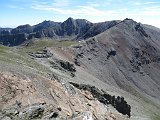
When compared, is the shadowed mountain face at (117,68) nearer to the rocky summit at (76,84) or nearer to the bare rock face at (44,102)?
the rocky summit at (76,84)

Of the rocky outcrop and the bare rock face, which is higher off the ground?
the bare rock face

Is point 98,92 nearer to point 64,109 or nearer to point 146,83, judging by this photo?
point 64,109

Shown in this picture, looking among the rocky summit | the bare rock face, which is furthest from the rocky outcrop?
the bare rock face

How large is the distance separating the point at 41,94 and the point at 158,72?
149 metres

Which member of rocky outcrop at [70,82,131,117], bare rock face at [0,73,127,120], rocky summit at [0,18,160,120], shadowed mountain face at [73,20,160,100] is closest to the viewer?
bare rock face at [0,73,127,120]

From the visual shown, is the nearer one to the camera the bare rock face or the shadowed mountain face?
the bare rock face

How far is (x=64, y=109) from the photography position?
205 feet

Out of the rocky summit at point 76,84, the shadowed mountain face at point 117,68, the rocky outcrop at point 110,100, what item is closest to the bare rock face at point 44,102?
the rocky summit at point 76,84

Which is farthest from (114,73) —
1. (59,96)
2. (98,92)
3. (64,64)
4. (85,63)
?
(59,96)

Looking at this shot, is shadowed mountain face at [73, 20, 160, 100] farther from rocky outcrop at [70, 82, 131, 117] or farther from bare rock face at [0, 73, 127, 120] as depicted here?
bare rock face at [0, 73, 127, 120]

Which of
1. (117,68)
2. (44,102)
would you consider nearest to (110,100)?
(44,102)

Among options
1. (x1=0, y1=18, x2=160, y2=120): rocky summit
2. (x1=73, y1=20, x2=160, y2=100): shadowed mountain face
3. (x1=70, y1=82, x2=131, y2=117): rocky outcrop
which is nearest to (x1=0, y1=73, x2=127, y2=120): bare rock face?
(x1=0, y1=18, x2=160, y2=120): rocky summit

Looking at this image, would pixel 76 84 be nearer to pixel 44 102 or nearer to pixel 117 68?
pixel 44 102

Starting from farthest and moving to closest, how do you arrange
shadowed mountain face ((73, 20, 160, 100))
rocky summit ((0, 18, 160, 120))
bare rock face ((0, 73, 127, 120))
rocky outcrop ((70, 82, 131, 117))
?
shadowed mountain face ((73, 20, 160, 100)), rocky outcrop ((70, 82, 131, 117)), rocky summit ((0, 18, 160, 120)), bare rock face ((0, 73, 127, 120))
